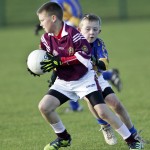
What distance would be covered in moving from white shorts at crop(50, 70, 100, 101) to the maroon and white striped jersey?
48 millimetres

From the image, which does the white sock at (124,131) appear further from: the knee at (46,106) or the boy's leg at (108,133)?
the knee at (46,106)

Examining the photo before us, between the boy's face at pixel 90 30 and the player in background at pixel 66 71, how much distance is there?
1.56 feet

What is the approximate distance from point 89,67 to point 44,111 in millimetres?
671

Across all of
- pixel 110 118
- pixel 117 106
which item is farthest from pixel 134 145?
pixel 117 106

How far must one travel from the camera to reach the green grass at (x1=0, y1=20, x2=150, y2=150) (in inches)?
286

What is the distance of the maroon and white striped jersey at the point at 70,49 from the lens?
6.23 m

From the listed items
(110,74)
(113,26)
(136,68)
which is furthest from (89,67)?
(113,26)

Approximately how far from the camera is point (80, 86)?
635cm

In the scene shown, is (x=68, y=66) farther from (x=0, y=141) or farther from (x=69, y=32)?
(x=0, y=141)

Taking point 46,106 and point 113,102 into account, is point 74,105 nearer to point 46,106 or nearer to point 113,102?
point 113,102

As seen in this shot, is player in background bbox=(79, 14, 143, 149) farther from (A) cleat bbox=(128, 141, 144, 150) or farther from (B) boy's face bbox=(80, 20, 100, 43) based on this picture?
(A) cleat bbox=(128, 141, 144, 150)

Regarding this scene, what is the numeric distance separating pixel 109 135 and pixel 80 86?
0.99 m

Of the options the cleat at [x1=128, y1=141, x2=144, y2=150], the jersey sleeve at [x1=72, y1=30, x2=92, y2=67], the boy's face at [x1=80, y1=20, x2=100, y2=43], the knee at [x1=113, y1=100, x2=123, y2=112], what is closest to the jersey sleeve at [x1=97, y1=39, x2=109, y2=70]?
the boy's face at [x1=80, y1=20, x2=100, y2=43]

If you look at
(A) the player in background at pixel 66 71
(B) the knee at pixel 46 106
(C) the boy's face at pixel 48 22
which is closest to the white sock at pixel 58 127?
(A) the player in background at pixel 66 71
